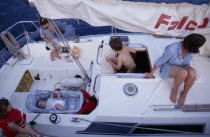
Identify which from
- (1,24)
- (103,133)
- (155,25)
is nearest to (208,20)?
(155,25)

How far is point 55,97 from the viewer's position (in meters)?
3.43

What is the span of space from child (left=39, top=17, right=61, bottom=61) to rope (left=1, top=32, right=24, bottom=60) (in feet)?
2.28

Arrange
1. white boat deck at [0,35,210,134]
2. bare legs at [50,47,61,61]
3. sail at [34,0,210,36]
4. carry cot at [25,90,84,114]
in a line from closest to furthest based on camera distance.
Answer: sail at [34,0,210,36] < white boat deck at [0,35,210,134] < carry cot at [25,90,84,114] < bare legs at [50,47,61,61]

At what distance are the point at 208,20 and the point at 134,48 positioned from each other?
147cm

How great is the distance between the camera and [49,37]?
4.09m

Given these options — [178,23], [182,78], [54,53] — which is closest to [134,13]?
[178,23]

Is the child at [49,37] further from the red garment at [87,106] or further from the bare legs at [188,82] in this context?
the bare legs at [188,82]

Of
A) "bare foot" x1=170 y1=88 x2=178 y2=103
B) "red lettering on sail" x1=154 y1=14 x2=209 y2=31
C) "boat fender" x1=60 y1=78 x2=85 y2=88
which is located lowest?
"boat fender" x1=60 y1=78 x2=85 y2=88

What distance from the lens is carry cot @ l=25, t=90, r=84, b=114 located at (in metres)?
3.03

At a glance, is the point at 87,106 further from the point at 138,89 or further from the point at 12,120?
the point at 12,120

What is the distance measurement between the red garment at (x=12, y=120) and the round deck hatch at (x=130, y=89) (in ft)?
5.16

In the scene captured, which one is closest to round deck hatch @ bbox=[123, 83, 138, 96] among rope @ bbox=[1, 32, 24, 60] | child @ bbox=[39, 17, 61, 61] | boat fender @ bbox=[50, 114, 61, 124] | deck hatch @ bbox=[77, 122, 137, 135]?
deck hatch @ bbox=[77, 122, 137, 135]

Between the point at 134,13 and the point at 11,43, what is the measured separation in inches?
123

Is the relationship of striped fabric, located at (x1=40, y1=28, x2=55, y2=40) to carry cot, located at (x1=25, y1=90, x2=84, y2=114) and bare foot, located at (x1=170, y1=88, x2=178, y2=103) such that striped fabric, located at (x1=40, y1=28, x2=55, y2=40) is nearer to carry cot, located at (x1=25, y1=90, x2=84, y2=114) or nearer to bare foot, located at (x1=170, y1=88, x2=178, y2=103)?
carry cot, located at (x1=25, y1=90, x2=84, y2=114)
